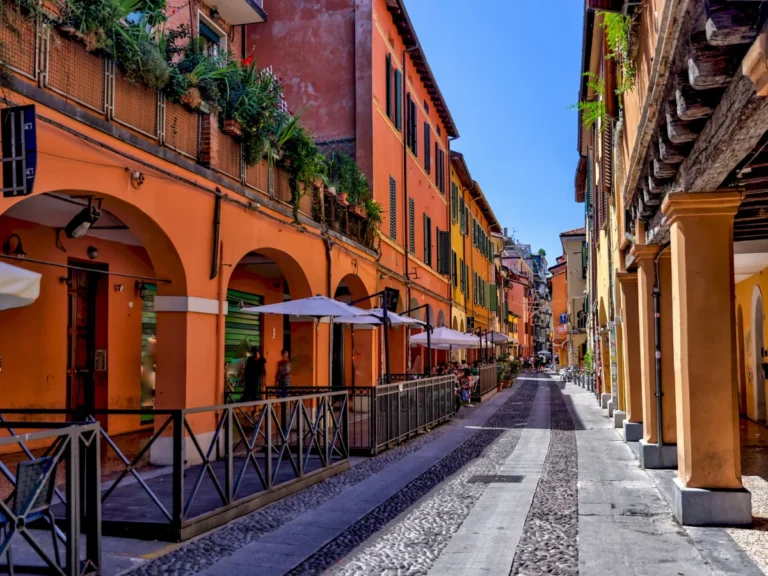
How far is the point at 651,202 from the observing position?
8188 millimetres

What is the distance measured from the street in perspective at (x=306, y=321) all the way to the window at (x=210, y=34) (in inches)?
2.3

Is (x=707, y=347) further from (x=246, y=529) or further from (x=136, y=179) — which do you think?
(x=136, y=179)

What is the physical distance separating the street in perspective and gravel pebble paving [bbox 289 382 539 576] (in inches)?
1.9

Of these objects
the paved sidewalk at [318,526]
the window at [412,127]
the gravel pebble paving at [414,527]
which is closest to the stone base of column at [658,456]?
the gravel pebble paving at [414,527]

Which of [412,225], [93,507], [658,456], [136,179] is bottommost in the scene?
[658,456]

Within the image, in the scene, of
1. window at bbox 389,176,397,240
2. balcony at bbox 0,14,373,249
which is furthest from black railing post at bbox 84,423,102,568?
window at bbox 389,176,397,240

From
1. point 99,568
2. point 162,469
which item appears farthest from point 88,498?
point 162,469

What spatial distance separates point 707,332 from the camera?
263 inches

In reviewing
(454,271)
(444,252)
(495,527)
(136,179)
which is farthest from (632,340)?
(454,271)

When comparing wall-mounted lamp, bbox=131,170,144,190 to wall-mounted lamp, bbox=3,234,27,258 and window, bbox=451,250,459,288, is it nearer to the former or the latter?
wall-mounted lamp, bbox=3,234,27,258

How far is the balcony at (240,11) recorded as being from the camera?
44.3ft

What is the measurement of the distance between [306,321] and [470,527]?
7.21m

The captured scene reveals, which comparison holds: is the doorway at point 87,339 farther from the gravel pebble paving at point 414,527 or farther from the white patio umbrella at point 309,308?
the gravel pebble paving at point 414,527

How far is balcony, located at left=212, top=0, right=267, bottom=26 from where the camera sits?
13502 mm
